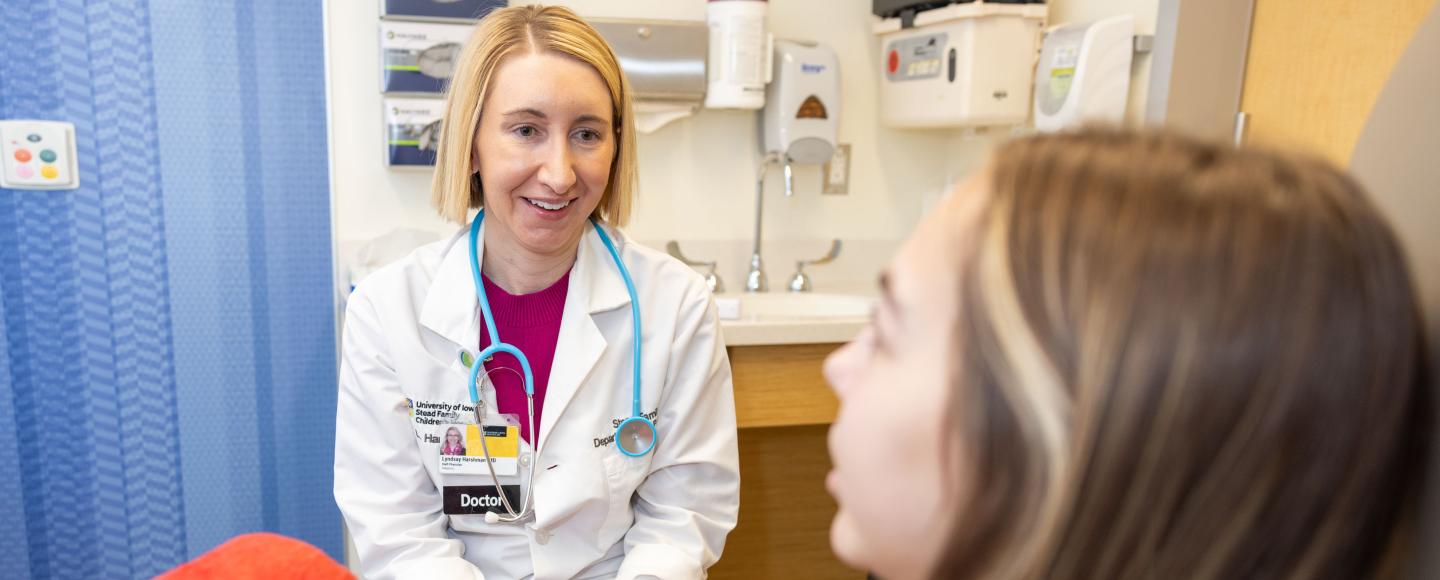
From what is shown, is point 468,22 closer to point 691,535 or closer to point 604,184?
point 604,184

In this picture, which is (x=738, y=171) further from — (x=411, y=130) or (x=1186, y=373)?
(x=1186, y=373)

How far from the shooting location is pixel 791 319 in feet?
6.81

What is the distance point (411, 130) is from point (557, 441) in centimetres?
113

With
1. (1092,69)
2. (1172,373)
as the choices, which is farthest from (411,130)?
(1172,373)

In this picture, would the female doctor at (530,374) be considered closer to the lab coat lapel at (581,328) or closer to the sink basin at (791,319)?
the lab coat lapel at (581,328)

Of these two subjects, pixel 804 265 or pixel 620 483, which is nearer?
pixel 620 483

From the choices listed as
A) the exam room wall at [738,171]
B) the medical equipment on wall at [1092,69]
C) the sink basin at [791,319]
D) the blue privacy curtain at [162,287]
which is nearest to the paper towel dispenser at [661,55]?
the exam room wall at [738,171]

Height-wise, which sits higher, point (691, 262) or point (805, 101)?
point (805, 101)

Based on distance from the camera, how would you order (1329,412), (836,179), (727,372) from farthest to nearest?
(836,179) → (727,372) → (1329,412)

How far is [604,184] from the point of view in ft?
4.45

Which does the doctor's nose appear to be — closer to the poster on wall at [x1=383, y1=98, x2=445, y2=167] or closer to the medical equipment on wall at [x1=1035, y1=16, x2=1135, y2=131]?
the poster on wall at [x1=383, y1=98, x2=445, y2=167]

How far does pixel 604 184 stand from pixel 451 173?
220mm

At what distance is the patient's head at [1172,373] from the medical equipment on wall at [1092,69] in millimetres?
1478

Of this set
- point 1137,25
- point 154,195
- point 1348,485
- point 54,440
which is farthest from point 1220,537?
point 54,440
